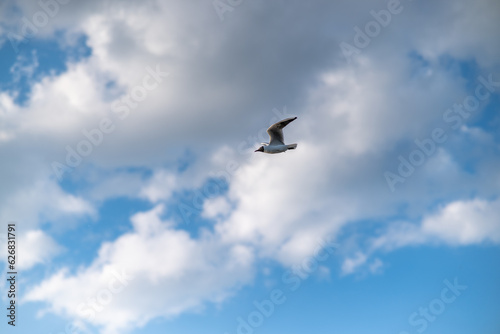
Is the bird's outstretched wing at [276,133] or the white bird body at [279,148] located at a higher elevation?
the bird's outstretched wing at [276,133]

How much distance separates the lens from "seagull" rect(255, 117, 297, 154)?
5197 centimetres

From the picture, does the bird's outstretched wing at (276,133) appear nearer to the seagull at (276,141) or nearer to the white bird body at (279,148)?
the seagull at (276,141)

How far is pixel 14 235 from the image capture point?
147ft

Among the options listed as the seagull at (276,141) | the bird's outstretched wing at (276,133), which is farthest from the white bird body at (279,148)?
the bird's outstretched wing at (276,133)

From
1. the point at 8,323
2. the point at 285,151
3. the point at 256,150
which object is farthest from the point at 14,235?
the point at 285,151

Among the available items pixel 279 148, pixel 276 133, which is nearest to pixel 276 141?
pixel 276 133

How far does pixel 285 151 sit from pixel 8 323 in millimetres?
42112

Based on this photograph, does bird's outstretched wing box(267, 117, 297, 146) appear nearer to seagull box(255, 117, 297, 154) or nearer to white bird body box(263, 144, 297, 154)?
seagull box(255, 117, 297, 154)

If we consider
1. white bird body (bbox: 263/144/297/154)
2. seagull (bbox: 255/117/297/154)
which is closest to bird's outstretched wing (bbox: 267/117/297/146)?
seagull (bbox: 255/117/297/154)

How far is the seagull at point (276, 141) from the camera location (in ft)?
171

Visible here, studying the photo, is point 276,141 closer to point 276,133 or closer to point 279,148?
point 276,133

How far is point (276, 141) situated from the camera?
53.8m

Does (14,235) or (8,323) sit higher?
(14,235)

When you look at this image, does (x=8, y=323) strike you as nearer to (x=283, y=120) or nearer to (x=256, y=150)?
(x=256, y=150)
